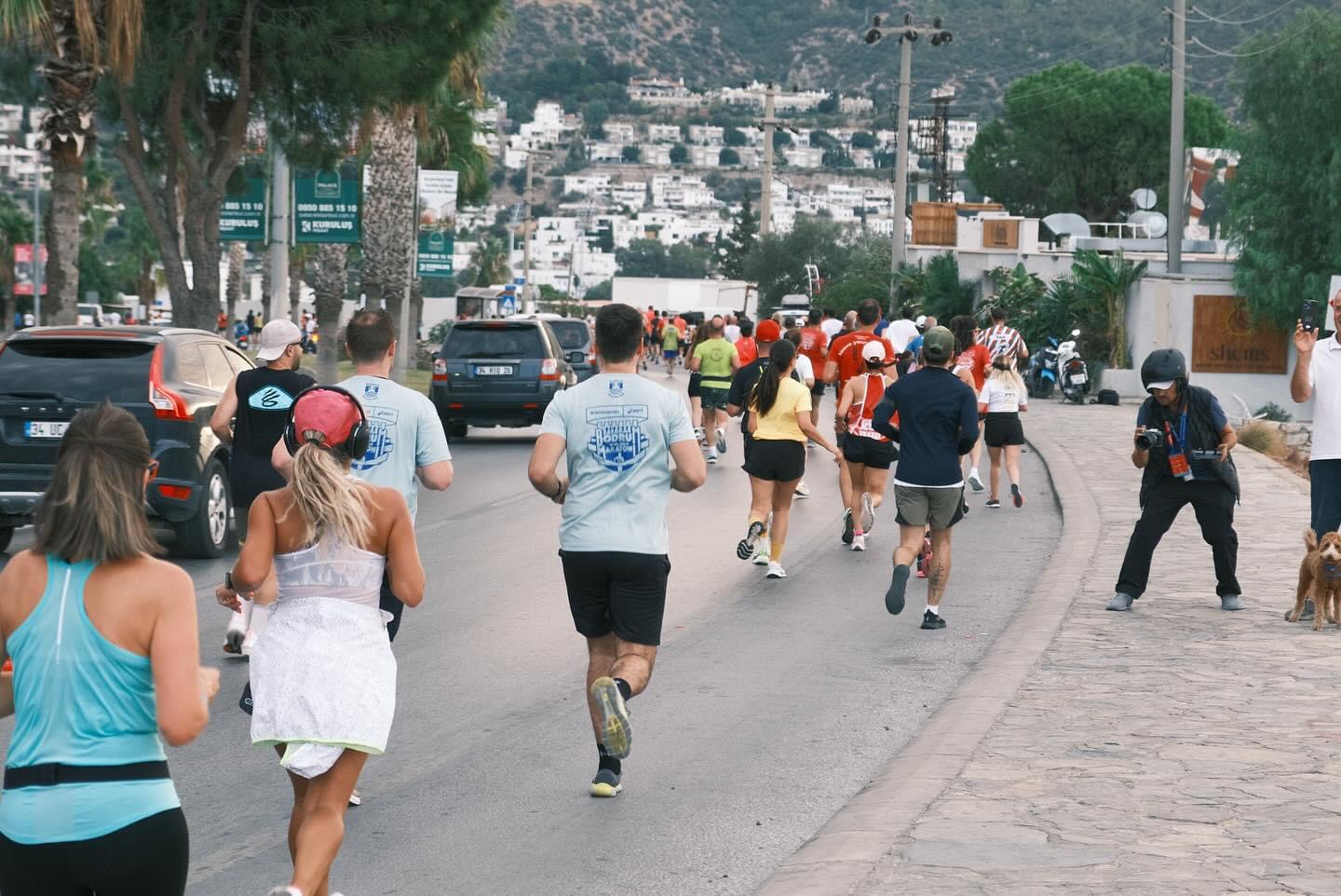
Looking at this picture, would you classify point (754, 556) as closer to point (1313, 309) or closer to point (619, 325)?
point (1313, 309)

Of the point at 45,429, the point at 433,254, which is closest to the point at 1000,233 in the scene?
the point at 433,254

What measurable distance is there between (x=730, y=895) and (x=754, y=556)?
7799 mm

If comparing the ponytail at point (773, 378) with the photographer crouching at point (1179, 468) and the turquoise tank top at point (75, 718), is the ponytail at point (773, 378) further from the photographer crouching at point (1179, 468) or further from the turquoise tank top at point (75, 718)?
the turquoise tank top at point (75, 718)

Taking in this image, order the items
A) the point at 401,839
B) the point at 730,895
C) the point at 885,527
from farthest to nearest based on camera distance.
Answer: the point at 885,527 → the point at 401,839 → the point at 730,895

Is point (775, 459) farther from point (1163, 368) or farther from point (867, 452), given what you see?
point (1163, 368)

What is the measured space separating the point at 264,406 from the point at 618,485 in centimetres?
290

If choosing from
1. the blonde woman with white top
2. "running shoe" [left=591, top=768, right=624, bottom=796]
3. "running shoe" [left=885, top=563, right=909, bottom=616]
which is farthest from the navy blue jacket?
the blonde woman with white top

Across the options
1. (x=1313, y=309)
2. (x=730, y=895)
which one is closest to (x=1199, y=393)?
(x=1313, y=309)

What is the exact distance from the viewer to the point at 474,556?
14.4 meters

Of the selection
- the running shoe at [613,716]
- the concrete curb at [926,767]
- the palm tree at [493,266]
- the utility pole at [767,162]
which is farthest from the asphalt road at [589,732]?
the palm tree at [493,266]

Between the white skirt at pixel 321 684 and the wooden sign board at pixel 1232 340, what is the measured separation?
3293 cm

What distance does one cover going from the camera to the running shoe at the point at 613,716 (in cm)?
675

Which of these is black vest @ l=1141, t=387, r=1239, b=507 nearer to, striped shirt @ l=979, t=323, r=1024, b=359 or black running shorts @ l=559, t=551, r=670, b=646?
black running shorts @ l=559, t=551, r=670, b=646

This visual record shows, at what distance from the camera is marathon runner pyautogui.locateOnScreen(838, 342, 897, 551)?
1441 cm
